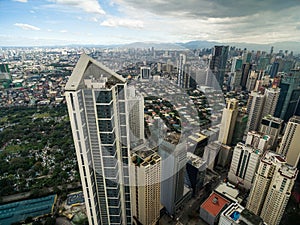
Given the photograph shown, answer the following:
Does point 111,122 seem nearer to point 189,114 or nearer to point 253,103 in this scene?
point 189,114

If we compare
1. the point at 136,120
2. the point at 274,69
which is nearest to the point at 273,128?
the point at 136,120

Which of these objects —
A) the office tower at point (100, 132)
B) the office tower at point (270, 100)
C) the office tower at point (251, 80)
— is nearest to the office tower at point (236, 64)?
the office tower at point (251, 80)

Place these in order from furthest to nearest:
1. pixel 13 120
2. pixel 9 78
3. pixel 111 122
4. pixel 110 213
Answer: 1. pixel 9 78
2. pixel 13 120
3. pixel 110 213
4. pixel 111 122

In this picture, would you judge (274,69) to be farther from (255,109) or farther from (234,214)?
(234,214)

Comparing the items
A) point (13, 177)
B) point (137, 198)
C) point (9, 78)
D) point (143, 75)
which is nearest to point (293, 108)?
point (137, 198)

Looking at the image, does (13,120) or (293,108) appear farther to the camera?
(13,120)

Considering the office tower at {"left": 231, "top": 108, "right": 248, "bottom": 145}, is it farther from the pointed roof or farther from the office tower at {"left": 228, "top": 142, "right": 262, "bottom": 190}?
the pointed roof
